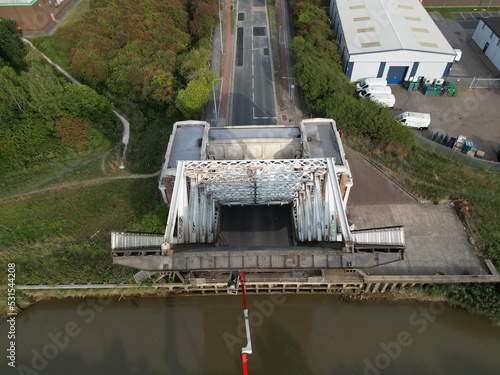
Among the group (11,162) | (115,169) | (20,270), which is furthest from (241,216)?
(11,162)

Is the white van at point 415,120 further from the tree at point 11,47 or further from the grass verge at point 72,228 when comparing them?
the tree at point 11,47

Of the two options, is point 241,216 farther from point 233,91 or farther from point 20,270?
point 233,91

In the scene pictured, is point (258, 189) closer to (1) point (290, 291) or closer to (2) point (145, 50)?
(1) point (290, 291)

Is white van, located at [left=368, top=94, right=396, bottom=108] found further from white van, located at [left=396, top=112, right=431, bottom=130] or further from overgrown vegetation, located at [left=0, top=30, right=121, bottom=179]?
overgrown vegetation, located at [left=0, top=30, right=121, bottom=179]

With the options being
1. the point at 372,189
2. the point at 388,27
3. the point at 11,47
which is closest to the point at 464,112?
the point at 388,27

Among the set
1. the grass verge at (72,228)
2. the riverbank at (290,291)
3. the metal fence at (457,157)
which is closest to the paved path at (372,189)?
the metal fence at (457,157)

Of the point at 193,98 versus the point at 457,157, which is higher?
the point at 193,98

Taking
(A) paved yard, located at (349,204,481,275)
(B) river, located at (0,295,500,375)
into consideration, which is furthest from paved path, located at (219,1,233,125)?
(B) river, located at (0,295,500,375)
